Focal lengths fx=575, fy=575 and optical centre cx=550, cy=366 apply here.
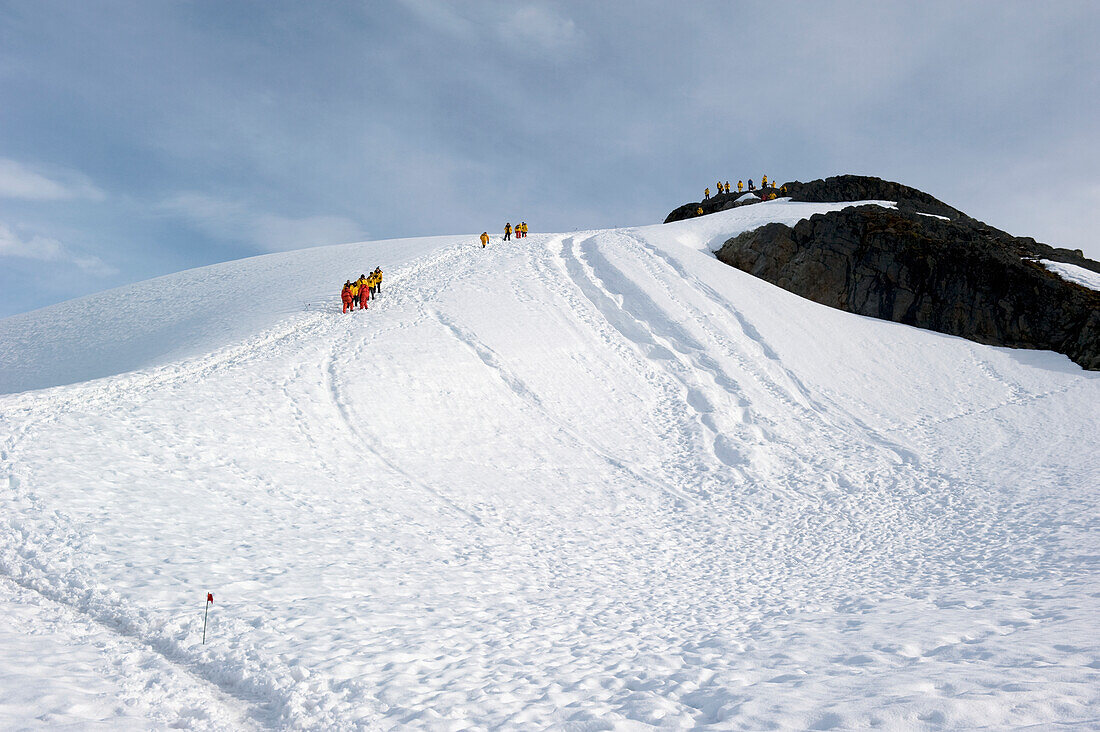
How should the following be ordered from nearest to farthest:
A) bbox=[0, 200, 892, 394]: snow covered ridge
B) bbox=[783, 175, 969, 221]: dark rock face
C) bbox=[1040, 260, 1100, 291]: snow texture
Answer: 1. bbox=[0, 200, 892, 394]: snow covered ridge
2. bbox=[1040, 260, 1100, 291]: snow texture
3. bbox=[783, 175, 969, 221]: dark rock face

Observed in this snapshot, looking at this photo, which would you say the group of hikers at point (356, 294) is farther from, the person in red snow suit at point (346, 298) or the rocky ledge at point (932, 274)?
the rocky ledge at point (932, 274)

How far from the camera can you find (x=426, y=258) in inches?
1251

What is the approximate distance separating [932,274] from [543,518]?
88.8ft

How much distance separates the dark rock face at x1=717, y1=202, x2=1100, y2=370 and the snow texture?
0.59 metres

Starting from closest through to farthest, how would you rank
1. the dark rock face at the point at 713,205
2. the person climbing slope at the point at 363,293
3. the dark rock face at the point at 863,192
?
the person climbing slope at the point at 363,293, the dark rock face at the point at 863,192, the dark rock face at the point at 713,205

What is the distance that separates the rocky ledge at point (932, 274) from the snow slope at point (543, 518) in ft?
6.99

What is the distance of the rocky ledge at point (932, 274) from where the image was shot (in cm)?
2631

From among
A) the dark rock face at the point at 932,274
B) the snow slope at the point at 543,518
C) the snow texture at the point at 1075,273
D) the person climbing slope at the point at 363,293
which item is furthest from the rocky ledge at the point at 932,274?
the person climbing slope at the point at 363,293

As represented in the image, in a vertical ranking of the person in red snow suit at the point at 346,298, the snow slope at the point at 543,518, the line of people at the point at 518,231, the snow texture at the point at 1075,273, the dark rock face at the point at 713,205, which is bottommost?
the snow slope at the point at 543,518

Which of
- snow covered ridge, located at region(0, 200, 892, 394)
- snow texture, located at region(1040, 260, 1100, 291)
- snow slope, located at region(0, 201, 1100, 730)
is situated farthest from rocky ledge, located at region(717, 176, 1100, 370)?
snow covered ridge, located at region(0, 200, 892, 394)

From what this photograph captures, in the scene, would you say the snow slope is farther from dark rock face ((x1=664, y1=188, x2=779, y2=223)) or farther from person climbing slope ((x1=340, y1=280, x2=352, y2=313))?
dark rock face ((x1=664, y1=188, x2=779, y2=223))

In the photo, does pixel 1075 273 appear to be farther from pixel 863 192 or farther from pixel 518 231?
pixel 518 231

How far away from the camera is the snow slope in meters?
5.90

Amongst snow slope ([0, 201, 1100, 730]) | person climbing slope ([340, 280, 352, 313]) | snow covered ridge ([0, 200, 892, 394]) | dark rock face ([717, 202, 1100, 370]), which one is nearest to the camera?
snow slope ([0, 201, 1100, 730])
